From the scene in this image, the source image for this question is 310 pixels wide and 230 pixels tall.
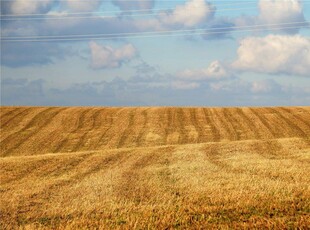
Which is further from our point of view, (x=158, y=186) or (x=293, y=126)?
(x=293, y=126)

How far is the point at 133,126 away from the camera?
186ft

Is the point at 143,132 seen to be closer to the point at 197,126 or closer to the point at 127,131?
the point at 127,131

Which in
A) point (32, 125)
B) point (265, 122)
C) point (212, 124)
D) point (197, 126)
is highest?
point (32, 125)

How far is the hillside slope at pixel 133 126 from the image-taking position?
48969 mm

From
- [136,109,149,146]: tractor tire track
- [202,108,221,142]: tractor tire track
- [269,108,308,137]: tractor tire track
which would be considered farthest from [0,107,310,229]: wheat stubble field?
[269,108,308,137]: tractor tire track

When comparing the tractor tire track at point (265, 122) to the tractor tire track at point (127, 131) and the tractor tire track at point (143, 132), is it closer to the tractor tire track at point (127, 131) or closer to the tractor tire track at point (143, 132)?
the tractor tire track at point (143, 132)

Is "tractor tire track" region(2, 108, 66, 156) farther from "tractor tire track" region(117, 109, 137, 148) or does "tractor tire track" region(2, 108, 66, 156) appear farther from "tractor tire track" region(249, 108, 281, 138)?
"tractor tire track" region(249, 108, 281, 138)

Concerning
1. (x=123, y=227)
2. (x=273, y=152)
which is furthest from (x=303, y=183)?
(x=273, y=152)

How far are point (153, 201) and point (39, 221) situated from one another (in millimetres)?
3390

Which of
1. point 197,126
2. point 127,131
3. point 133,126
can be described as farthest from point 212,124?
point 127,131

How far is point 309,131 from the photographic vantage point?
170ft

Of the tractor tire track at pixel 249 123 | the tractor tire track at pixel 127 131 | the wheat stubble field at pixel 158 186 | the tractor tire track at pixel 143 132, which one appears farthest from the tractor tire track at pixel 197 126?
the tractor tire track at pixel 127 131

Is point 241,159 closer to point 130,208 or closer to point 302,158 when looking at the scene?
point 302,158

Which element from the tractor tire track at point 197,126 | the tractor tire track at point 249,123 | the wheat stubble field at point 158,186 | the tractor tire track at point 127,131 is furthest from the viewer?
the tractor tire track at point 249,123
